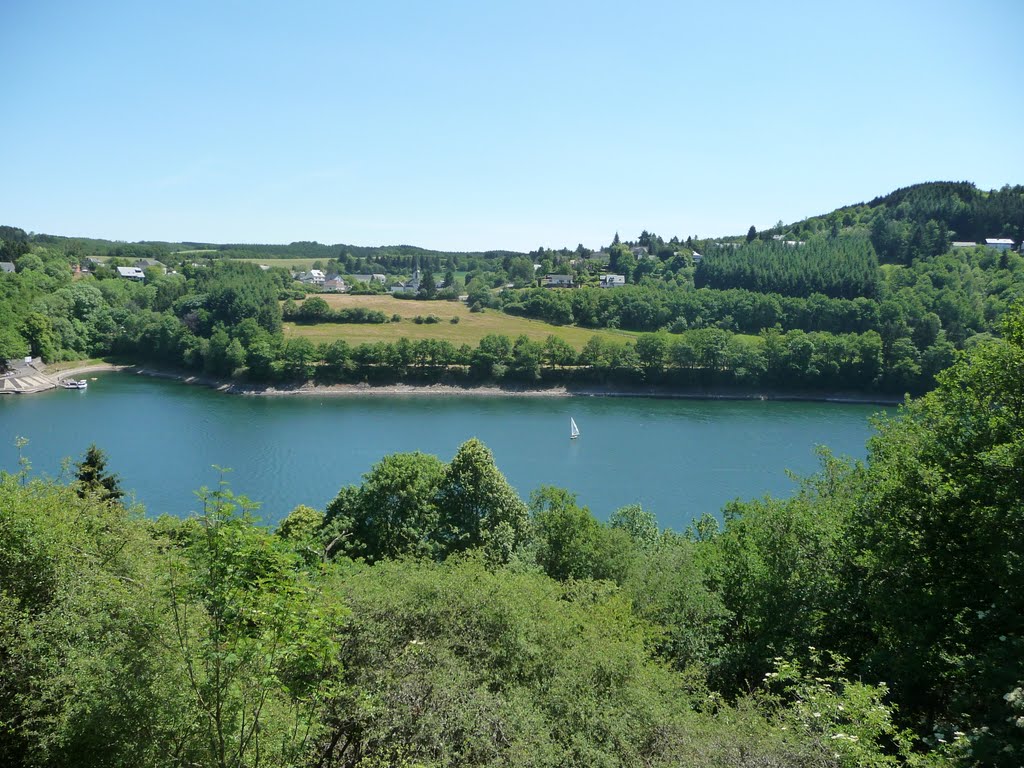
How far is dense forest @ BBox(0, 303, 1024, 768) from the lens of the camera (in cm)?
538

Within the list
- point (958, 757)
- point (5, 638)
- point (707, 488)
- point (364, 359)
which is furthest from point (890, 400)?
point (5, 638)

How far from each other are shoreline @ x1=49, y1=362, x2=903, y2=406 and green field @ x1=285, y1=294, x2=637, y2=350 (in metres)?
8.15

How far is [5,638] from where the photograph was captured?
6.52 metres

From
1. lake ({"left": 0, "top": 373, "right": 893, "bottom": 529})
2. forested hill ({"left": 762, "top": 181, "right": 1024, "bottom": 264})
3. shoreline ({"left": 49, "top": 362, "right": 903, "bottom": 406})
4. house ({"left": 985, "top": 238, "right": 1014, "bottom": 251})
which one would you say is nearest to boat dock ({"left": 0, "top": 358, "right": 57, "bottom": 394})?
lake ({"left": 0, "top": 373, "right": 893, "bottom": 529})

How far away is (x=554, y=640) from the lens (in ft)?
27.8

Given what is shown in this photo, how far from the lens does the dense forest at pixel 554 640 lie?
17.6ft

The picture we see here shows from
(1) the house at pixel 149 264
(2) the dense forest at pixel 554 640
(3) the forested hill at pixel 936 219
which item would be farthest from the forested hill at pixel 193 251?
(2) the dense forest at pixel 554 640

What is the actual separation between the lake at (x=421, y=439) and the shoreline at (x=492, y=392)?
3.94ft

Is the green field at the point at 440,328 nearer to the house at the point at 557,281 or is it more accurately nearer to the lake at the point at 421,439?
the lake at the point at 421,439

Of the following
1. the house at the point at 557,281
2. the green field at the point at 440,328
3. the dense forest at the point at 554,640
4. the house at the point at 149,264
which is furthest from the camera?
the house at the point at 149,264

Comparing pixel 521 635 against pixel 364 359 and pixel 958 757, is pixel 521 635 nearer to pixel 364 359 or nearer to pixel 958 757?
pixel 958 757

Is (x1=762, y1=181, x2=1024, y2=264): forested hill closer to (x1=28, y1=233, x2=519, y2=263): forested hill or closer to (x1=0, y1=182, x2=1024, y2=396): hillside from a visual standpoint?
(x1=0, y1=182, x2=1024, y2=396): hillside

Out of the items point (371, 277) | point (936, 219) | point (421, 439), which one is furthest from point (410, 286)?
point (936, 219)

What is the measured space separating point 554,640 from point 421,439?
3410cm
